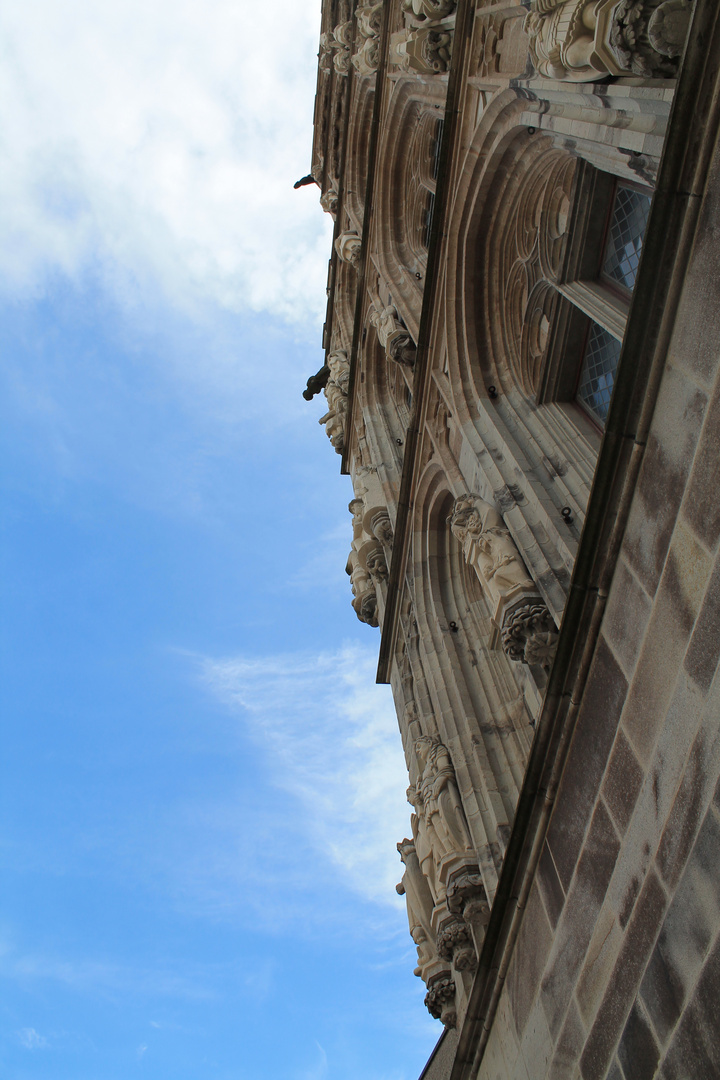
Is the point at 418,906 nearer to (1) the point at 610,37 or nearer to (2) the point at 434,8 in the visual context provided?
(1) the point at 610,37

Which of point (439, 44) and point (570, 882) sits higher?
point (439, 44)

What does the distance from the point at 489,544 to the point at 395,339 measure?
7.10 meters

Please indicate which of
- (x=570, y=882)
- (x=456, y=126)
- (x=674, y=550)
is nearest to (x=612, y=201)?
(x=456, y=126)

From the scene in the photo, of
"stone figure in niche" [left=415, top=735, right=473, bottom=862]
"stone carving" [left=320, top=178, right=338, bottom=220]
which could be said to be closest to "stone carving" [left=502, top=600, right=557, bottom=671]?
"stone figure in niche" [left=415, top=735, right=473, bottom=862]

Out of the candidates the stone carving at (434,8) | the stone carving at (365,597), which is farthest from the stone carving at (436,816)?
the stone carving at (434,8)

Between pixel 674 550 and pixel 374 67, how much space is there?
17.2 m

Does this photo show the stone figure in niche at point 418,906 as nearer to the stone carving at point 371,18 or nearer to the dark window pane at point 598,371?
the dark window pane at point 598,371

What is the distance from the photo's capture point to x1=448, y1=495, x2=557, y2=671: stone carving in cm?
762

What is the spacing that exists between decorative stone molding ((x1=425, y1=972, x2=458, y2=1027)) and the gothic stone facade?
32 millimetres

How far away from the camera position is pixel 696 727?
4.52 metres

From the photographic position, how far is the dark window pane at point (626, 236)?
8391 millimetres

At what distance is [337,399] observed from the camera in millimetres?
22375

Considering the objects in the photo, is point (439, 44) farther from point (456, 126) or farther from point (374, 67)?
point (374, 67)

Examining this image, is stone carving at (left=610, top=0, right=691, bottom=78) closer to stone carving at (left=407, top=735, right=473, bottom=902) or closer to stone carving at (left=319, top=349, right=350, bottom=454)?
stone carving at (left=407, top=735, right=473, bottom=902)
